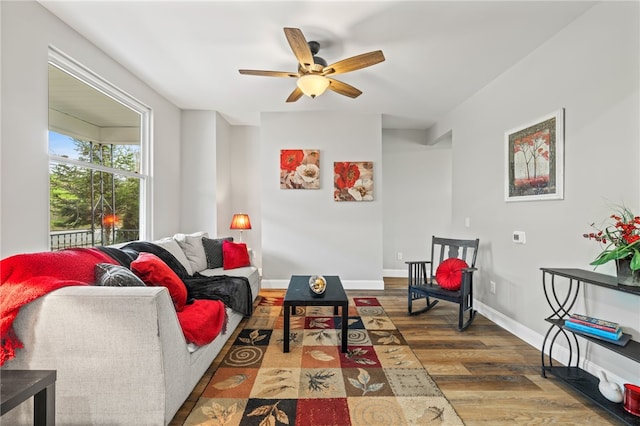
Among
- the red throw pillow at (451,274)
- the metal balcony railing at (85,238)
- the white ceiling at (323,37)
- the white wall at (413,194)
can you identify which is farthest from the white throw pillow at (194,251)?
the white wall at (413,194)

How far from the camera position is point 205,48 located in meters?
2.68

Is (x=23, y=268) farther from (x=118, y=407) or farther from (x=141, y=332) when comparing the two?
(x=118, y=407)

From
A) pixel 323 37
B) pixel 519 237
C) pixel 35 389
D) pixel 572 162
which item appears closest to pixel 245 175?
pixel 323 37

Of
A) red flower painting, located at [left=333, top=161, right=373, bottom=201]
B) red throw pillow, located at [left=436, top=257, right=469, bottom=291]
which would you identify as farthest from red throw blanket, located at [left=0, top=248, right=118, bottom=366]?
red flower painting, located at [left=333, top=161, right=373, bottom=201]

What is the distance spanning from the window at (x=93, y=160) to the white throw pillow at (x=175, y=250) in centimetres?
55

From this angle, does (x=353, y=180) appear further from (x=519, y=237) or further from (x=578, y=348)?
(x=578, y=348)

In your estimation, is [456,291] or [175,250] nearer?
[456,291]

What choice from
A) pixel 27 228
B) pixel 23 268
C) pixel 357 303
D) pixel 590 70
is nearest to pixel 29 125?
pixel 27 228

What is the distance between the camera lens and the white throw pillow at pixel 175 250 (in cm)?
317

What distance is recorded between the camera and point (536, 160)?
266cm

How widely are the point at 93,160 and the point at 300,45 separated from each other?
232 cm

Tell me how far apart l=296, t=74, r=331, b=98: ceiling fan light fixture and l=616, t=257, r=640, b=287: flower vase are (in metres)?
2.45

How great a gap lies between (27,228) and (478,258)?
169 inches

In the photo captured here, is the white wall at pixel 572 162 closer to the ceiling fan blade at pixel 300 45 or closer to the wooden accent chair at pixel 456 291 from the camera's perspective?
the wooden accent chair at pixel 456 291
